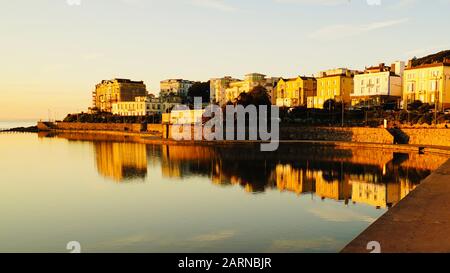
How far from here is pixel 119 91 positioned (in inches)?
5246

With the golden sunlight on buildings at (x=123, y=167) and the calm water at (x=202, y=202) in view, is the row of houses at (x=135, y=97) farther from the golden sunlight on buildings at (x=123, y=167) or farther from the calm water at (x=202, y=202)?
the calm water at (x=202, y=202)

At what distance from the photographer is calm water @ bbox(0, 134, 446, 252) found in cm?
1498

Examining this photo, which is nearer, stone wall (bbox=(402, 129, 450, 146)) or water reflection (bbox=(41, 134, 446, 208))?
water reflection (bbox=(41, 134, 446, 208))

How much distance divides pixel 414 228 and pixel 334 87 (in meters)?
68.8

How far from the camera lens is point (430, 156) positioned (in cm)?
4181

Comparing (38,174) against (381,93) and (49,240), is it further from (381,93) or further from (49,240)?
(381,93)

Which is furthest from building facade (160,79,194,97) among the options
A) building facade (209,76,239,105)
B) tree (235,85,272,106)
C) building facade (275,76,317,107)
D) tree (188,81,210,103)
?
tree (235,85,272,106)

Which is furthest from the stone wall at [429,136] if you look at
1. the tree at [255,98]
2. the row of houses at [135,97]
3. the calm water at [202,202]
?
the row of houses at [135,97]

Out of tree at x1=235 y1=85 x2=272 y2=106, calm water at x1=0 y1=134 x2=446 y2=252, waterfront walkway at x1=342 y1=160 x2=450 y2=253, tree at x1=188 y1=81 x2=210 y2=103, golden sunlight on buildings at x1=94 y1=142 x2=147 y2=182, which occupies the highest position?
tree at x1=188 y1=81 x2=210 y2=103

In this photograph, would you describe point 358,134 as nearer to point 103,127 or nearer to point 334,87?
point 334,87

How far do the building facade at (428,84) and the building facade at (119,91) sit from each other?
9072 cm

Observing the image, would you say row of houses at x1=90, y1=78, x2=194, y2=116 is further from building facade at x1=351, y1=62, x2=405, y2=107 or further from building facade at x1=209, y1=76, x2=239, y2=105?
building facade at x1=351, y1=62, x2=405, y2=107

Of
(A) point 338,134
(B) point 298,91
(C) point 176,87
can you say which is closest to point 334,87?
(B) point 298,91

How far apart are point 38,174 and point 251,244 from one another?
88.3 feet
